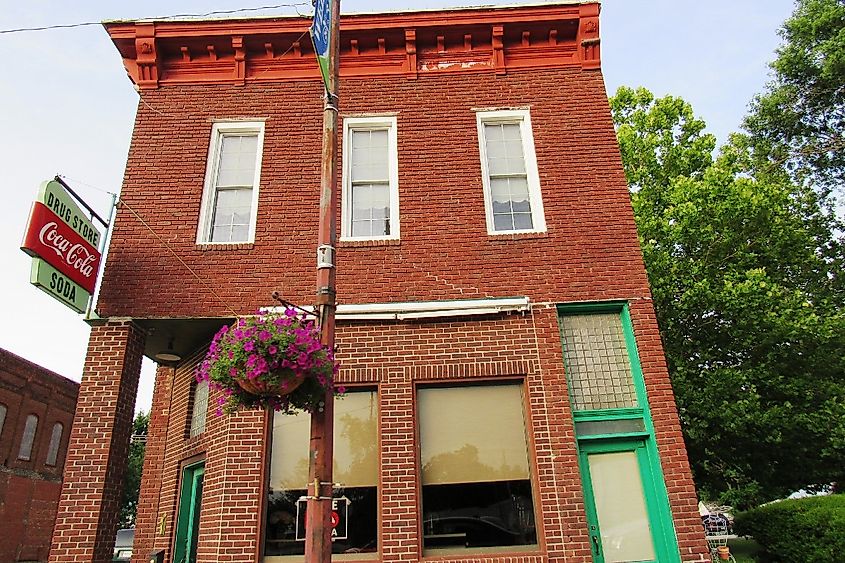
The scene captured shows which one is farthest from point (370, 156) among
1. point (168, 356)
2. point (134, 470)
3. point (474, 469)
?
point (134, 470)

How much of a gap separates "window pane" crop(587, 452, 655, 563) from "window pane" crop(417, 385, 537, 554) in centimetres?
90

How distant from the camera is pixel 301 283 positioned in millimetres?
8391

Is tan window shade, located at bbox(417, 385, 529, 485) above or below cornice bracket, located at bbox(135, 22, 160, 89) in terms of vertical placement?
below

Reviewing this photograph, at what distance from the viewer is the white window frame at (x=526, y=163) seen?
890 cm

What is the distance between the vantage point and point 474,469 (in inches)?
297

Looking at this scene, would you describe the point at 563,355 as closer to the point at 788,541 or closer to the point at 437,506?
the point at 437,506

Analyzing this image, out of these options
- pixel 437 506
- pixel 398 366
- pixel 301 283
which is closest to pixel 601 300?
pixel 398 366

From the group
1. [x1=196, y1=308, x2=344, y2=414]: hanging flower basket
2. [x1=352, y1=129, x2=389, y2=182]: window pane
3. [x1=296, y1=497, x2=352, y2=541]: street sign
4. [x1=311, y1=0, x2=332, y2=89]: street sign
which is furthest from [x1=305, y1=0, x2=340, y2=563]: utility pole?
[x1=352, y1=129, x2=389, y2=182]: window pane

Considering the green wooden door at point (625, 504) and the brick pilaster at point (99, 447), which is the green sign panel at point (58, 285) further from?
the green wooden door at point (625, 504)

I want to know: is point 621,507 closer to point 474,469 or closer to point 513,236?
point 474,469

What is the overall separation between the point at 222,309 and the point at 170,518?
11.4ft

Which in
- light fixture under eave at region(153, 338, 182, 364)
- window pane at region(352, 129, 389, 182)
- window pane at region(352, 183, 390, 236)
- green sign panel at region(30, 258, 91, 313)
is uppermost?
window pane at region(352, 129, 389, 182)

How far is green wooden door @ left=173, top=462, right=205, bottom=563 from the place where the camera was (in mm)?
8633

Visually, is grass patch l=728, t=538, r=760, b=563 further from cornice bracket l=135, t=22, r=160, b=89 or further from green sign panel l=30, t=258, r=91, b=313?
cornice bracket l=135, t=22, r=160, b=89
